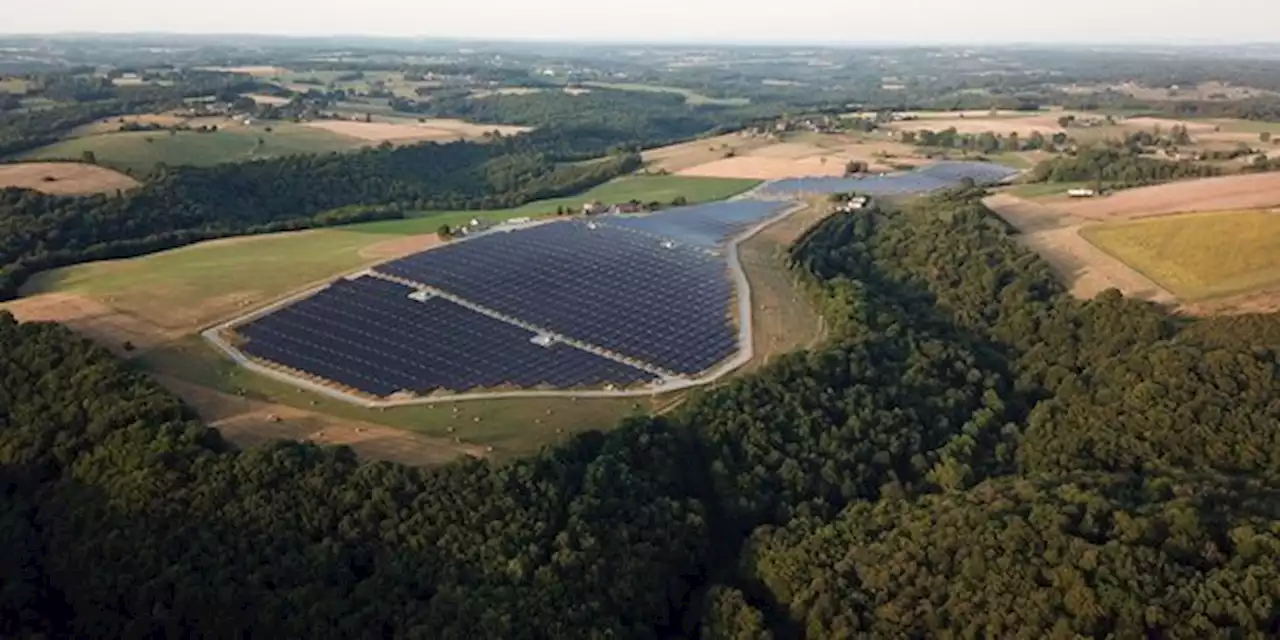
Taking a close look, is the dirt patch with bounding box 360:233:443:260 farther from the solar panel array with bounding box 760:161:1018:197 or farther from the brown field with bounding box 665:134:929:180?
the brown field with bounding box 665:134:929:180

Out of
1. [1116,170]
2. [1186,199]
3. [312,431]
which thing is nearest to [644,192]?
[1116,170]

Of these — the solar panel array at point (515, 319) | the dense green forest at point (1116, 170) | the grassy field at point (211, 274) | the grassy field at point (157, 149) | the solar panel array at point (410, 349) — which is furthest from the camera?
the grassy field at point (157, 149)

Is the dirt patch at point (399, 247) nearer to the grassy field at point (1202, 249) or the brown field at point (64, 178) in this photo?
the brown field at point (64, 178)

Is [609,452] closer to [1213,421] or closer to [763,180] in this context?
[1213,421]

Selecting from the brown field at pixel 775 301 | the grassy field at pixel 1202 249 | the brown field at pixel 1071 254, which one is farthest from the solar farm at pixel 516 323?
the grassy field at pixel 1202 249

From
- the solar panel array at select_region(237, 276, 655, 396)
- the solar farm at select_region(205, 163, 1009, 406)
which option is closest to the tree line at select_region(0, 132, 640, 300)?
the solar panel array at select_region(237, 276, 655, 396)

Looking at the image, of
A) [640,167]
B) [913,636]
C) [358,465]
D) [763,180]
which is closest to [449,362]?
[358,465]
